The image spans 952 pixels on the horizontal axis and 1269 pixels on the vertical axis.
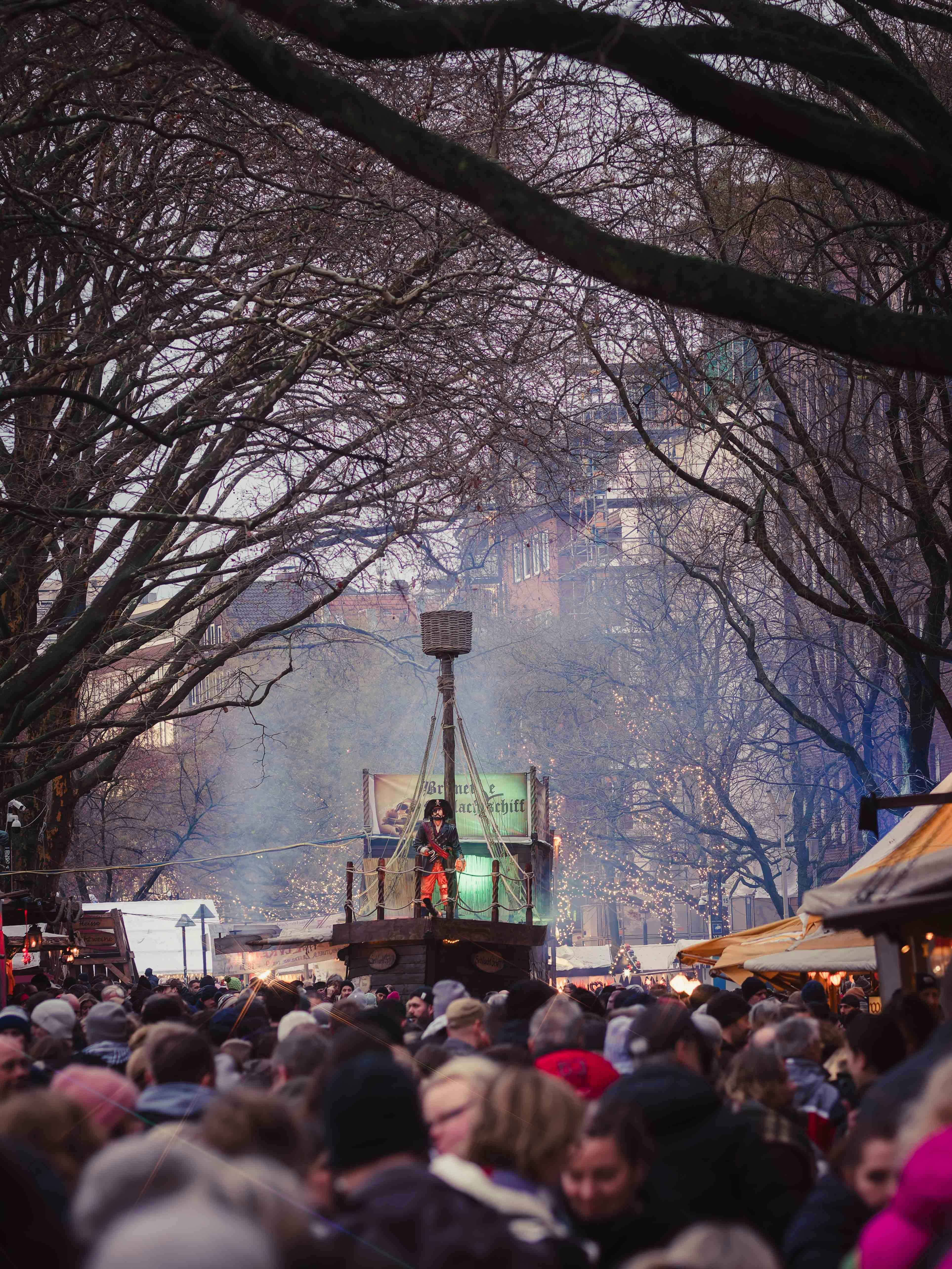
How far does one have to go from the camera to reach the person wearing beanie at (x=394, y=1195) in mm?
2938

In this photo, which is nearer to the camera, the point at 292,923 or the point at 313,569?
the point at 313,569

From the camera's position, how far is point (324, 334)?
1374cm

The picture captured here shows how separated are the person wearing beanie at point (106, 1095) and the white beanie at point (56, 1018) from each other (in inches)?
159

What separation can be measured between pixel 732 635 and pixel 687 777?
5.69 metres

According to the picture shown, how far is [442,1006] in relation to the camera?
938 cm

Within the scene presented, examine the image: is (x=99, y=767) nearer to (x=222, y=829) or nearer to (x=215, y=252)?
(x=215, y=252)

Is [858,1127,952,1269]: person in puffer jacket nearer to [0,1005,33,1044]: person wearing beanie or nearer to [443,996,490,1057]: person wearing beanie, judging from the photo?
[443,996,490,1057]: person wearing beanie

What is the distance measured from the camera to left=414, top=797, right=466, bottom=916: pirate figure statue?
23.3m

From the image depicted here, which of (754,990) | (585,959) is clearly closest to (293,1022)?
(754,990)

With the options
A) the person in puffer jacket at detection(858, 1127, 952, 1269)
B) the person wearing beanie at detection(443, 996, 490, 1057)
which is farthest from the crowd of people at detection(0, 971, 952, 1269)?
the person wearing beanie at detection(443, 996, 490, 1057)

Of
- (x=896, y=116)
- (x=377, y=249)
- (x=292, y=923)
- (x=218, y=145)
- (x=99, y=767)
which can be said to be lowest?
(x=292, y=923)

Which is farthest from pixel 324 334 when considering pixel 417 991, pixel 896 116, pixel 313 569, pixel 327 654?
pixel 327 654

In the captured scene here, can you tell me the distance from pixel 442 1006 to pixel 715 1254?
6.65m

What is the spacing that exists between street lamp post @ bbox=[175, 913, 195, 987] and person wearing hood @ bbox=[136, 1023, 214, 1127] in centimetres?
2883
